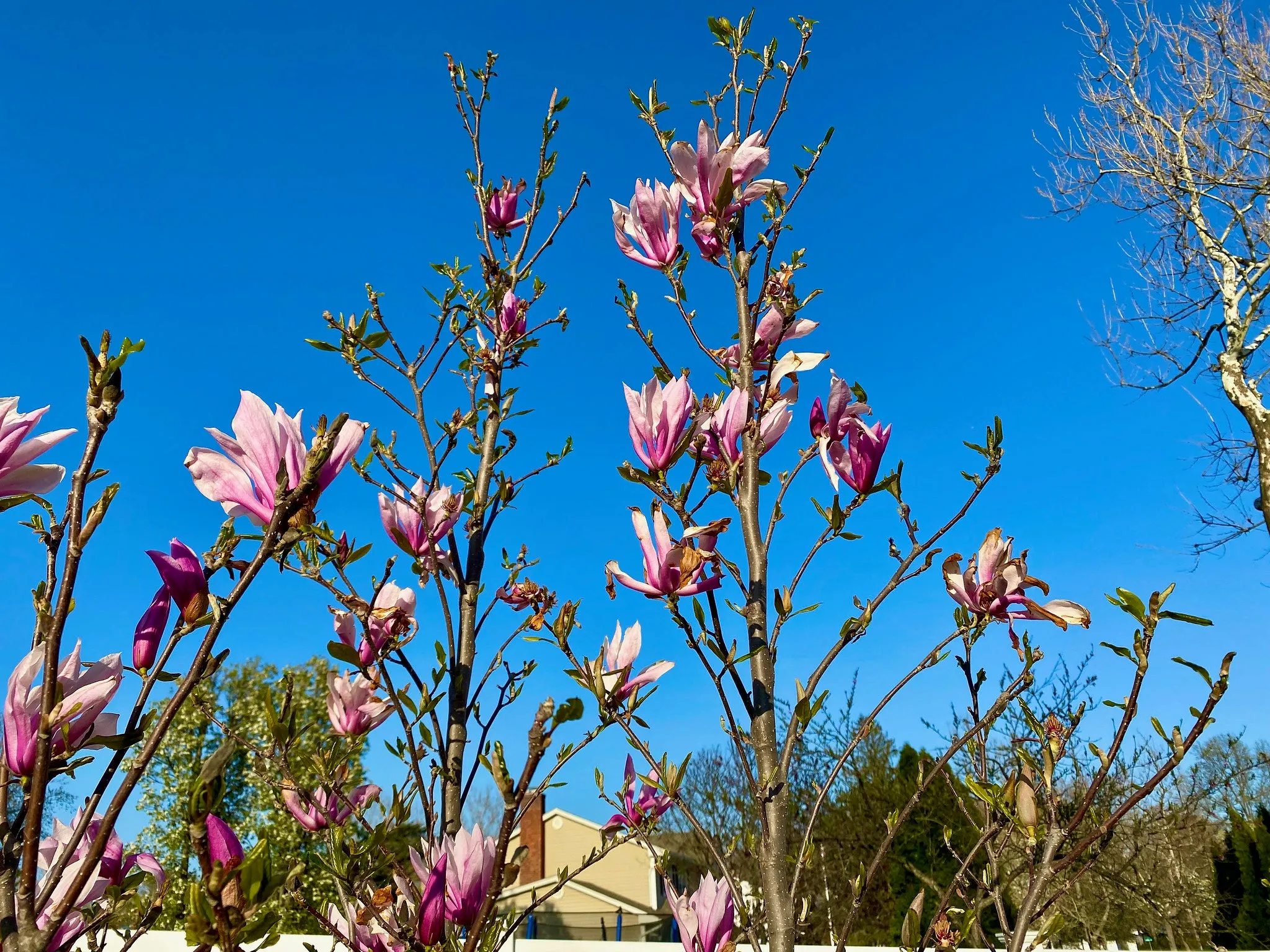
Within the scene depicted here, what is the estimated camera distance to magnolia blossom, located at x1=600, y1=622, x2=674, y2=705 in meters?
1.30

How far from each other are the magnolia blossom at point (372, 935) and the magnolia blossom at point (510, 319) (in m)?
1.70

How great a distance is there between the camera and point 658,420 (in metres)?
1.32

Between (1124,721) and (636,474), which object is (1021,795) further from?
(636,474)

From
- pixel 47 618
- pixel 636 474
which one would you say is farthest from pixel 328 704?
pixel 47 618

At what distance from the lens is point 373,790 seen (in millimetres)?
1796

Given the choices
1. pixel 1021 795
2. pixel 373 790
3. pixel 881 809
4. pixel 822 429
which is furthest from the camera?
pixel 881 809

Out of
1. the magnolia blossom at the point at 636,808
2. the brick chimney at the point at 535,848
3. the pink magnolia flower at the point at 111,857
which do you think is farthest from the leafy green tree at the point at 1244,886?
the brick chimney at the point at 535,848

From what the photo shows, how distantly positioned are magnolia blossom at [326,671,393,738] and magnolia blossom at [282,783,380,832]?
0.42 ft

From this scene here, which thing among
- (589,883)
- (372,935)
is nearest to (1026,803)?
(372,935)

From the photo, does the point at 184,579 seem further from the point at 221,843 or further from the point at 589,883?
the point at 589,883

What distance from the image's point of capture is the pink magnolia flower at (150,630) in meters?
0.77

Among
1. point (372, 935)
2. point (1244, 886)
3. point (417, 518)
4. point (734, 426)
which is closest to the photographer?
point (372, 935)

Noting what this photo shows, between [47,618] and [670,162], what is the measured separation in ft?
3.99

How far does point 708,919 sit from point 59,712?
3.08ft
